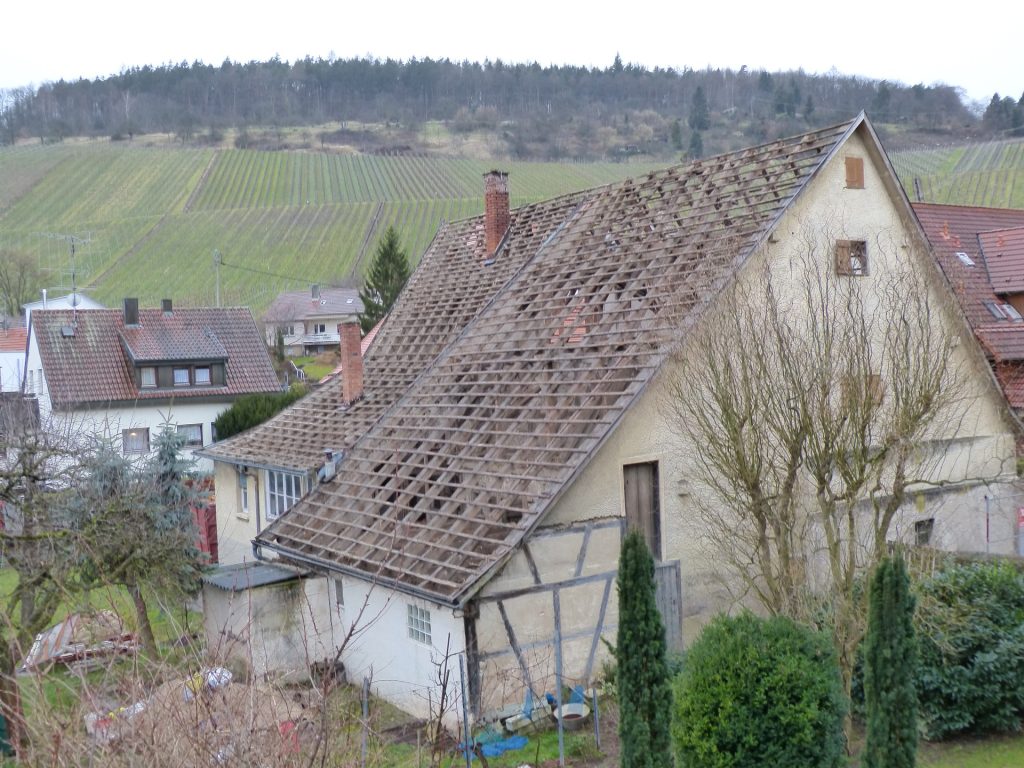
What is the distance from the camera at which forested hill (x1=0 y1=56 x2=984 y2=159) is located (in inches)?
4887

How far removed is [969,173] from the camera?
69.6 meters

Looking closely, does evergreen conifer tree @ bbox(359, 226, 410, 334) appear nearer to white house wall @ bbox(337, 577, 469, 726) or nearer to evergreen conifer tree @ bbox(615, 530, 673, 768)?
white house wall @ bbox(337, 577, 469, 726)

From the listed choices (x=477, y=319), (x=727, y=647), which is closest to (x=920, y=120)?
(x=477, y=319)

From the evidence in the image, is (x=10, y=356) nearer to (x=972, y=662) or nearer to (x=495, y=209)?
(x=495, y=209)

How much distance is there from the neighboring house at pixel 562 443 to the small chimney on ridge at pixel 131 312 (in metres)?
19.0

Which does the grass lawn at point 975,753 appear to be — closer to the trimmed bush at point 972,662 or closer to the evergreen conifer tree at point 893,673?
the trimmed bush at point 972,662

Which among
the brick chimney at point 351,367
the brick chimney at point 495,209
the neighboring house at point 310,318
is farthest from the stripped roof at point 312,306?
the brick chimney at point 351,367

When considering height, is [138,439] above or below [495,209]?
below

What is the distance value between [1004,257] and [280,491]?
21306mm

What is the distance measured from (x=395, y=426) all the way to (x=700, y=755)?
9.13 meters

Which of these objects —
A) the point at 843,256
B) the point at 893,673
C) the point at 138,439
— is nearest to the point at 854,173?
the point at 843,256

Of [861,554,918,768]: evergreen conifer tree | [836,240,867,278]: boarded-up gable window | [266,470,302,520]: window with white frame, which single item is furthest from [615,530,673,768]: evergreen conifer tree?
[266,470,302,520]: window with white frame

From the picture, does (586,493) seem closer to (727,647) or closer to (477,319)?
(727,647)

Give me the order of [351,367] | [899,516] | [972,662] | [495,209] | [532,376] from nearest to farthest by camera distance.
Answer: [972,662] → [899,516] → [532,376] → [351,367] → [495,209]
